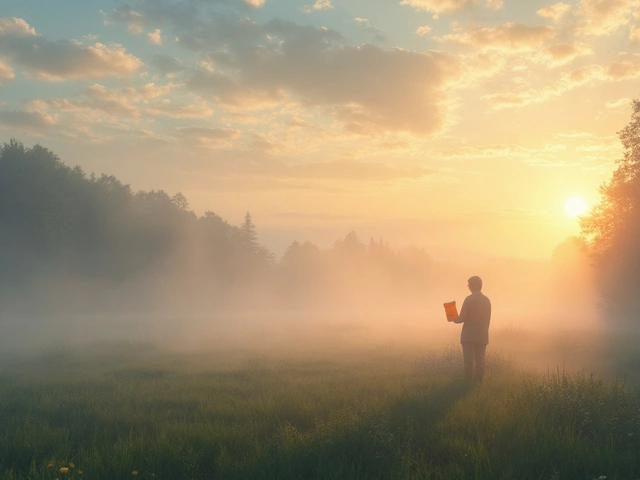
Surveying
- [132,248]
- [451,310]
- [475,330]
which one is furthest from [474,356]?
[132,248]

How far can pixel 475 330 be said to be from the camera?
1140 centimetres

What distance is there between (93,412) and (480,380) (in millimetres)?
8221

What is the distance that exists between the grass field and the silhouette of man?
0.48 meters

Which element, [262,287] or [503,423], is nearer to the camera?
[503,423]

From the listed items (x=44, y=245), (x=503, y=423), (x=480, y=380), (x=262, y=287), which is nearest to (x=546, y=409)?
(x=503, y=423)

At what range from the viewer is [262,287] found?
9019 cm

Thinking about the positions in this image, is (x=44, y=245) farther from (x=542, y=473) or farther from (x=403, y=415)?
(x=542, y=473)

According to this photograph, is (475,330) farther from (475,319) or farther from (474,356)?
(474,356)

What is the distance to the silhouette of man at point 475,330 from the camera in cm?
1139

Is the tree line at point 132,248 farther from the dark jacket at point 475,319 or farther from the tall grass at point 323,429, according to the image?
the dark jacket at point 475,319

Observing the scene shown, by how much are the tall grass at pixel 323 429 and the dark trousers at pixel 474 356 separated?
332mm

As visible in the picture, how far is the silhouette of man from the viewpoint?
11.4m

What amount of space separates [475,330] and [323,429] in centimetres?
577

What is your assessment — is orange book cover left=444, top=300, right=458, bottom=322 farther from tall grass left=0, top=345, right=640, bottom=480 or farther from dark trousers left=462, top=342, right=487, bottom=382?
tall grass left=0, top=345, right=640, bottom=480
